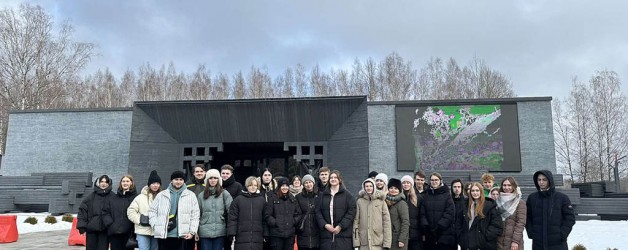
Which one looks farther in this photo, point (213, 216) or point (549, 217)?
point (213, 216)

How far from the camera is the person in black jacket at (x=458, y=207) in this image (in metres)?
5.14

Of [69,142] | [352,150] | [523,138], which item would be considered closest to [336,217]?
[352,150]

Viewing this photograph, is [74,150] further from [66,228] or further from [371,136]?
[371,136]

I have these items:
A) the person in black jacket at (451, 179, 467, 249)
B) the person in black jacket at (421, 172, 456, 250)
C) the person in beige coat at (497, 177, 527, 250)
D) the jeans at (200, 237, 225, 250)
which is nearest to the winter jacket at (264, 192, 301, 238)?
the jeans at (200, 237, 225, 250)

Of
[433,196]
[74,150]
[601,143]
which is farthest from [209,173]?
[601,143]

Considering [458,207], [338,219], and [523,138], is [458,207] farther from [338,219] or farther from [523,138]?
[523,138]

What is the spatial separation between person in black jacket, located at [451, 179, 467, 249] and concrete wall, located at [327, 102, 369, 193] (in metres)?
8.20

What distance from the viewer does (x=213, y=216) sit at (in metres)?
5.13

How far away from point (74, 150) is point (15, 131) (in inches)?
106

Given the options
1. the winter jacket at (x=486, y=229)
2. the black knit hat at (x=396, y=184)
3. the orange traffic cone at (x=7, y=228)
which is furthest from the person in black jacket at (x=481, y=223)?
the orange traffic cone at (x=7, y=228)

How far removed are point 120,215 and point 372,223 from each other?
3.25 m

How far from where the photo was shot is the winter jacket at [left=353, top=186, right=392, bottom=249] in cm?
499

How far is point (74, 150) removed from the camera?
15672 millimetres

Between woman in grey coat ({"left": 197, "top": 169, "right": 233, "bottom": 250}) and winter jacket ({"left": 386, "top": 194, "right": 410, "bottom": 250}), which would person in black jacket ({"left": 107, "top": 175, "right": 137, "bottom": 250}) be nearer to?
woman in grey coat ({"left": 197, "top": 169, "right": 233, "bottom": 250})
